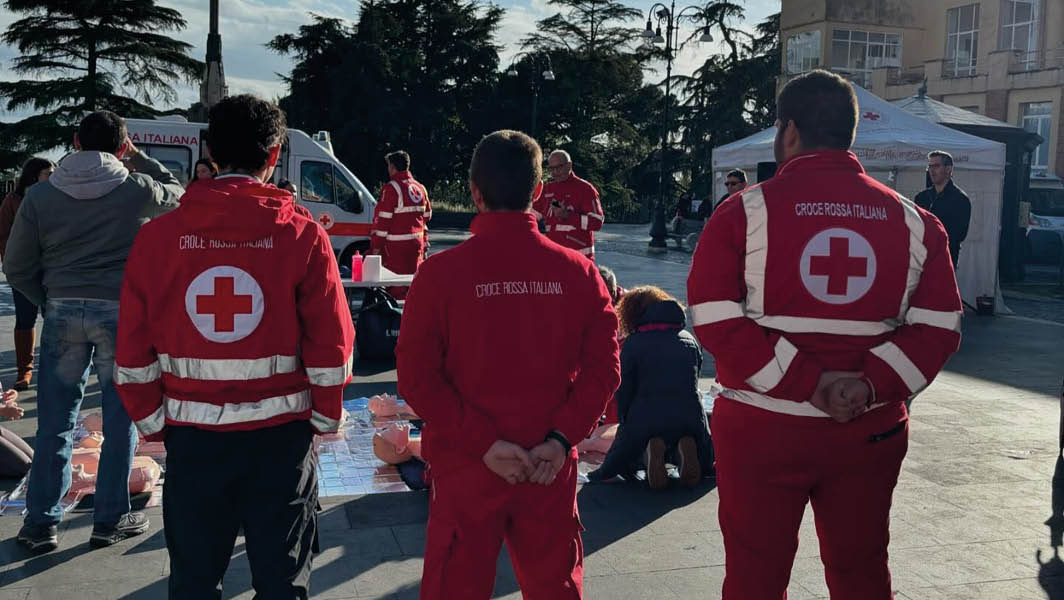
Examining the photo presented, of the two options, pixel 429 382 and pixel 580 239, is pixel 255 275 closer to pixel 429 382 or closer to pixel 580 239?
pixel 429 382

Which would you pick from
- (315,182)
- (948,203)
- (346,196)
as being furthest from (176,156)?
Answer: (948,203)

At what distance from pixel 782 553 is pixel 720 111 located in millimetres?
49742

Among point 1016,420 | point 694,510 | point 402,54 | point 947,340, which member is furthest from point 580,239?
point 402,54

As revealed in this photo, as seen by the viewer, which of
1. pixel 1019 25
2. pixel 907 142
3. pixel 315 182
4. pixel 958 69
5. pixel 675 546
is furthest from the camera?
pixel 958 69

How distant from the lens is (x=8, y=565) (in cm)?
441

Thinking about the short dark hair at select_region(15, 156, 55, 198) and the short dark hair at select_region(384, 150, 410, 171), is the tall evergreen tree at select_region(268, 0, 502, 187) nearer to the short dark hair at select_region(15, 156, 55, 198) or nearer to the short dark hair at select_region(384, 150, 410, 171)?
the short dark hair at select_region(384, 150, 410, 171)

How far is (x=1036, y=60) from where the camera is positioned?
117 ft

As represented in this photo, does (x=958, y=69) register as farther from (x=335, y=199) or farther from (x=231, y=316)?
(x=231, y=316)

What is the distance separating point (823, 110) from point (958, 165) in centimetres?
1265

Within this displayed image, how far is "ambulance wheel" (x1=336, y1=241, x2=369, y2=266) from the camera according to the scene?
1606cm

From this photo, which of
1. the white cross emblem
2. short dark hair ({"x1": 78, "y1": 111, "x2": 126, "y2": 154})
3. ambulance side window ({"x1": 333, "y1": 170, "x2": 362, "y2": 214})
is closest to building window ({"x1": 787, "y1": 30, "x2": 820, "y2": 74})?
ambulance side window ({"x1": 333, "y1": 170, "x2": 362, "y2": 214})

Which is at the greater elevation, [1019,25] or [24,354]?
[1019,25]

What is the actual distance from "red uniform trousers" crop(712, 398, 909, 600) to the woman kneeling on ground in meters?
2.83

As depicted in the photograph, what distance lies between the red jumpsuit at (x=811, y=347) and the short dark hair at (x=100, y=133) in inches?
114
